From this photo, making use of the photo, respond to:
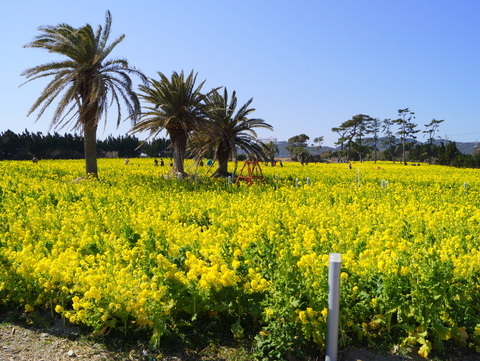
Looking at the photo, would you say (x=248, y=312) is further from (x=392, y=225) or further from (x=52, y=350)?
(x=392, y=225)

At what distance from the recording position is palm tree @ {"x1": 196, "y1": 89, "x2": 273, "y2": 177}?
65.3 feet

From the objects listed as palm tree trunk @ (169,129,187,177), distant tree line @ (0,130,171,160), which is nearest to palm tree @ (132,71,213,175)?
palm tree trunk @ (169,129,187,177)

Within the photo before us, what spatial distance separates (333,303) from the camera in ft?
12.1

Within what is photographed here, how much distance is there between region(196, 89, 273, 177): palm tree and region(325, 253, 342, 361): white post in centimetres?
1589

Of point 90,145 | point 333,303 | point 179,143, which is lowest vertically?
point 333,303

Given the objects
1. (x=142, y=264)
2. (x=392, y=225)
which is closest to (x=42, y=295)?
(x=142, y=264)

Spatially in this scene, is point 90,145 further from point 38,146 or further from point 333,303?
point 38,146

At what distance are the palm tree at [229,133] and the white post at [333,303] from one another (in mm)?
15889

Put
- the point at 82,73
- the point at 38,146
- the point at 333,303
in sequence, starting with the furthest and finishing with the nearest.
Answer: the point at 38,146
the point at 82,73
the point at 333,303

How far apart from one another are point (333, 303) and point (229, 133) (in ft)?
56.3

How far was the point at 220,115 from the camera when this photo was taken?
2058cm

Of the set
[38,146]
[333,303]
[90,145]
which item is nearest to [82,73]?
[90,145]

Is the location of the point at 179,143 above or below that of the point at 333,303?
above

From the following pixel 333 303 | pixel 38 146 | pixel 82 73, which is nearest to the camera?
pixel 333 303
